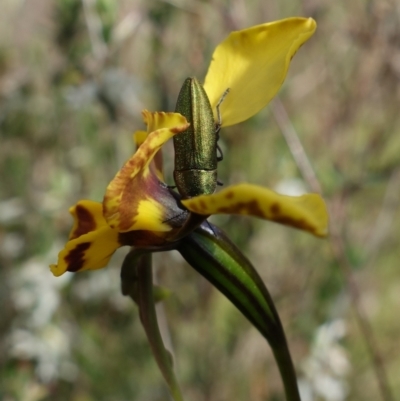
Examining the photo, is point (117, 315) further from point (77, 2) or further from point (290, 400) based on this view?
point (290, 400)

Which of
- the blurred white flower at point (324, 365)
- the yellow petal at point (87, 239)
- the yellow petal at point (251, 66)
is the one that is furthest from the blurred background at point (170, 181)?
the yellow petal at point (87, 239)

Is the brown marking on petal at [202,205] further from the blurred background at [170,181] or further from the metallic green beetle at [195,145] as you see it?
the blurred background at [170,181]

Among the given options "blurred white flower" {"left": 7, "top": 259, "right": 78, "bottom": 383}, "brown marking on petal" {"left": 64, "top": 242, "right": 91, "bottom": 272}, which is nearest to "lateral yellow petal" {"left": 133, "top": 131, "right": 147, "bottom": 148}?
"brown marking on petal" {"left": 64, "top": 242, "right": 91, "bottom": 272}

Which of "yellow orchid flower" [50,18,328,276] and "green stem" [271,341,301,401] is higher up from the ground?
"yellow orchid flower" [50,18,328,276]

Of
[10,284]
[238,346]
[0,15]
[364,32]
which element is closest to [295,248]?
[238,346]

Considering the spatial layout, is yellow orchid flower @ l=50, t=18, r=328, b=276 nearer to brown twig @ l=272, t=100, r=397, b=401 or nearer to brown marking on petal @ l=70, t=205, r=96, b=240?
brown marking on petal @ l=70, t=205, r=96, b=240
